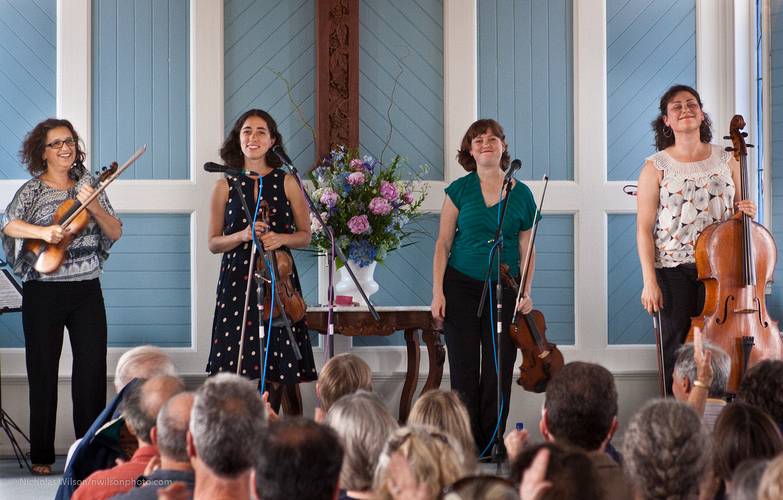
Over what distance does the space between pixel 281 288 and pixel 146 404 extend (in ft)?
5.79

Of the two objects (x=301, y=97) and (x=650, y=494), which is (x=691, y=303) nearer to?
(x=301, y=97)

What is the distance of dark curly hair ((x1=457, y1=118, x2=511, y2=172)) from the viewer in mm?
4879

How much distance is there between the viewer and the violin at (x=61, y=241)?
4.65m

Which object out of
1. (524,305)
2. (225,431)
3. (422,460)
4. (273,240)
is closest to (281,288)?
(273,240)

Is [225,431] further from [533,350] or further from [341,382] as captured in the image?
[533,350]

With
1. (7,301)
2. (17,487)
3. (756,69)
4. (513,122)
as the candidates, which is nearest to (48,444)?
(17,487)

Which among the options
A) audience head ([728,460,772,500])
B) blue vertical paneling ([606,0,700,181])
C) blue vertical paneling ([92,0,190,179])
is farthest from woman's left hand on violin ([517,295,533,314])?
audience head ([728,460,772,500])

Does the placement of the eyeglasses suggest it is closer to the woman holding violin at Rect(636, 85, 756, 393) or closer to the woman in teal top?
the woman in teal top

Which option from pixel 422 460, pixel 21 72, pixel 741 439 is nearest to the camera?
pixel 422 460

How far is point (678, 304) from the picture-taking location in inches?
183

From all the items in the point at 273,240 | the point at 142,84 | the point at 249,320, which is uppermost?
the point at 142,84

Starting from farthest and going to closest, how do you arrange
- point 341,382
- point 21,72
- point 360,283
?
point 21,72, point 360,283, point 341,382

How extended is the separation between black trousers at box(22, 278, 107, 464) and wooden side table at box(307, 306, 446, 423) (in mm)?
1014

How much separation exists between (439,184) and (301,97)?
88cm
